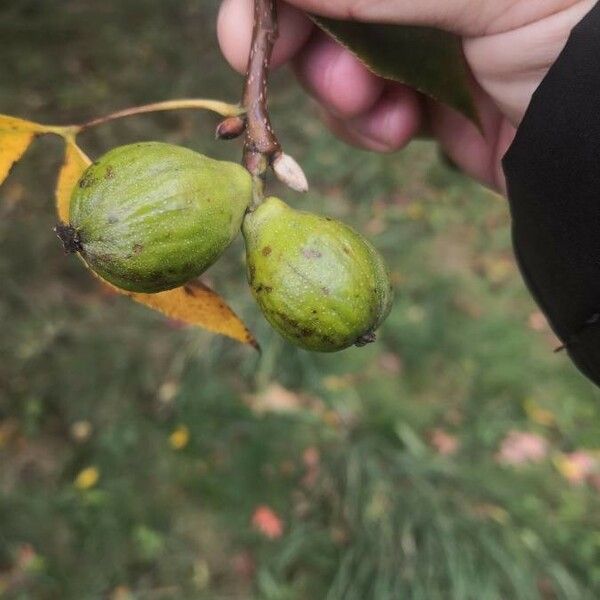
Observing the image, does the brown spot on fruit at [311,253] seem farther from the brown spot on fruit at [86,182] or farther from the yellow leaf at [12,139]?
the yellow leaf at [12,139]

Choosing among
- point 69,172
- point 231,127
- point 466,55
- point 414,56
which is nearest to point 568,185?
point 414,56

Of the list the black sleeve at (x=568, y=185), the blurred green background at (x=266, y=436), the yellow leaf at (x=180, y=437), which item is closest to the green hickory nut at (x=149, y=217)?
the black sleeve at (x=568, y=185)

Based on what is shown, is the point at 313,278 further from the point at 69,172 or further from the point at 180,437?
the point at 180,437

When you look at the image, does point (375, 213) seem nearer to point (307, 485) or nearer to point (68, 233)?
point (307, 485)

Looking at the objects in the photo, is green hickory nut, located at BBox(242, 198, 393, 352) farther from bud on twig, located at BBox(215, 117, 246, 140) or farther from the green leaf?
the green leaf

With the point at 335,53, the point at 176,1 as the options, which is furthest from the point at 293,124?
the point at 335,53

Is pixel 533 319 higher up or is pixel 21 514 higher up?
pixel 533 319
